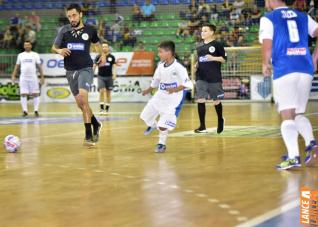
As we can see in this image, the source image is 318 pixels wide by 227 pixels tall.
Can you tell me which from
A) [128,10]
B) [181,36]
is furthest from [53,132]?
[128,10]

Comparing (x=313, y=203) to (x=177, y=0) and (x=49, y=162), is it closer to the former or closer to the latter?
(x=49, y=162)

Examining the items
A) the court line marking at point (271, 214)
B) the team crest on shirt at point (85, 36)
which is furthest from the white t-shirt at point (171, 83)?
the court line marking at point (271, 214)

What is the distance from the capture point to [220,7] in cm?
2850

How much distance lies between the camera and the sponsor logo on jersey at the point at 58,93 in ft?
96.5

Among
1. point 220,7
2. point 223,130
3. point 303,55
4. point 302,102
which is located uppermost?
point 220,7

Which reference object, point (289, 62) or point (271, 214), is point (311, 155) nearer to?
point (289, 62)

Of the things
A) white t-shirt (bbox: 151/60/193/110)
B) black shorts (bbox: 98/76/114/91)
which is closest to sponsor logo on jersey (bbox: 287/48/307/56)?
white t-shirt (bbox: 151/60/193/110)

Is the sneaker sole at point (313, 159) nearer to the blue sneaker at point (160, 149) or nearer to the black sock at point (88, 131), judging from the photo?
the blue sneaker at point (160, 149)

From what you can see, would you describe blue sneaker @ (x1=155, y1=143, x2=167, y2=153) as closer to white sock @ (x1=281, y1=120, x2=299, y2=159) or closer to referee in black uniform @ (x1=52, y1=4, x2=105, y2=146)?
referee in black uniform @ (x1=52, y1=4, x2=105, y2=146)

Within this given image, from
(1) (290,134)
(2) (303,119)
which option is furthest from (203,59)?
(1) (290,134)

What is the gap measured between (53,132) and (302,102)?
6519mm

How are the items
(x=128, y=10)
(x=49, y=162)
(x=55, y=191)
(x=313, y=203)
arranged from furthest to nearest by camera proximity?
(x=128, y=10) < (x=49, y=162) < (x=55, y=191) < (x=313, y=203)

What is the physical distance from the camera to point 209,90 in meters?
12.1

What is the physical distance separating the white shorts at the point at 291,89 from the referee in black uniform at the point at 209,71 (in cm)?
483
